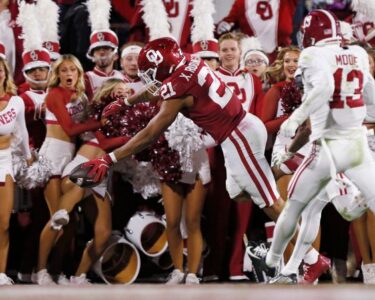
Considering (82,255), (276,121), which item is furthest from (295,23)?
(82,255)

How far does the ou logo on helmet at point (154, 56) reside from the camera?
761 cm

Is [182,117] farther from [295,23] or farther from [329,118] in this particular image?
[295,23]

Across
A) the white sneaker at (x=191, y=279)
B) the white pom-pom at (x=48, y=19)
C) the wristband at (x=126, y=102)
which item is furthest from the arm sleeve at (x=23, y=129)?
the white sneaker at (x=191, y=279)

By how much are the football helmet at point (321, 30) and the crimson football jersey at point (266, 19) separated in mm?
2644

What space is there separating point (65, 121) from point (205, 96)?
1.43 metres

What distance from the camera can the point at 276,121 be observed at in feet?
27.8

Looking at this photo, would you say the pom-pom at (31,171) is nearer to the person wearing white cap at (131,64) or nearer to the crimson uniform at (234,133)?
the person wearing white cap at (131,64)

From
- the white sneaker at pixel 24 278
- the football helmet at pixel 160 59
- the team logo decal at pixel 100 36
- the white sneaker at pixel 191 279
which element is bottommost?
the white sneaker at pixel 24 278

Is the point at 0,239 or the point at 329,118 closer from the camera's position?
the point at 329,118

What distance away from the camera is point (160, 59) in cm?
761

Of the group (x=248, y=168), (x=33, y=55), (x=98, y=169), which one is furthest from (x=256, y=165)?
(x=33, y=55)

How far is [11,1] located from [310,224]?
3965mm

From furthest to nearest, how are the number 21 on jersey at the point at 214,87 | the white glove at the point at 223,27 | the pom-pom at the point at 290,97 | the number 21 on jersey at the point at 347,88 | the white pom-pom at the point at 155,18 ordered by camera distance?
the white glove at the point at 223,27, the white pom-pom at the point at 155,18, the pom-pom at the point at 290,97, the number 21 on jersey at the point at 214,87, the number 21 on jersey at the point at 347,88

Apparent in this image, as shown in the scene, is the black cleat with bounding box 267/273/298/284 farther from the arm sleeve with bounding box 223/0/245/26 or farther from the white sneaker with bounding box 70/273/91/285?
the arm sleeve with bounding box 223/0/245/26
